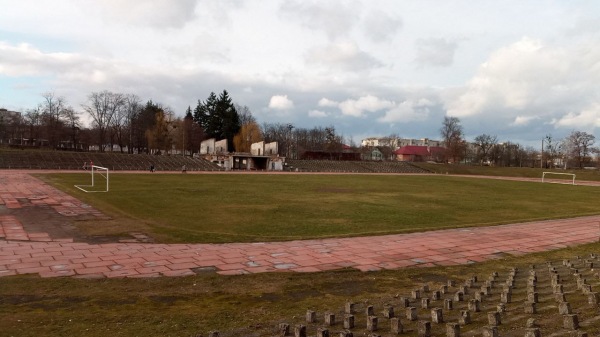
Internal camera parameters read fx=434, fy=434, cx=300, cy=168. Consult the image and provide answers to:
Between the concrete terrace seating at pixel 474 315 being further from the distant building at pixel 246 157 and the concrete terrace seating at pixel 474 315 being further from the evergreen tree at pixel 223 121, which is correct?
the evergreen tree at pixel 223 121

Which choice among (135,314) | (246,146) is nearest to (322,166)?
(246,146)

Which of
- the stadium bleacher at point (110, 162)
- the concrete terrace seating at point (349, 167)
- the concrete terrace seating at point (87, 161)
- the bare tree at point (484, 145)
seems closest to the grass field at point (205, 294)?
the concrete terrace seating at point (87, 161)

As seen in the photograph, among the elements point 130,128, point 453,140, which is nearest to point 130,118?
point 130,128

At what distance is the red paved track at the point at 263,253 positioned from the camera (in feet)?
23.9

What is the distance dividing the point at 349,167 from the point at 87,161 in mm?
43987

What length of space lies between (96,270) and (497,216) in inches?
546

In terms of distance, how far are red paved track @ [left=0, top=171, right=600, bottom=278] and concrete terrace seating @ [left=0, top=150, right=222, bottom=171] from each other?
1747 inches

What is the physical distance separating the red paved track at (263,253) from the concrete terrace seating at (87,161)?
44.4 metres

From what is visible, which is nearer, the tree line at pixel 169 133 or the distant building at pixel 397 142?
the tree line at pixel 169 133

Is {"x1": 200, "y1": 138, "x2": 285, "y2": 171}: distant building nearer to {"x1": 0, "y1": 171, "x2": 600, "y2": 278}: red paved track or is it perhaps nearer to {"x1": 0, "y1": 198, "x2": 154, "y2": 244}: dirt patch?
{"x1": 0, "y1": 198, "x2": 154, "y2": 244}: dirt patch

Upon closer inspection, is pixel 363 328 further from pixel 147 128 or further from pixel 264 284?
pixel 147 128

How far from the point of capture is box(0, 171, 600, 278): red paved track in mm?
7289

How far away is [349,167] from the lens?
8019cm

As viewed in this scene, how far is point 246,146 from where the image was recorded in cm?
8412
